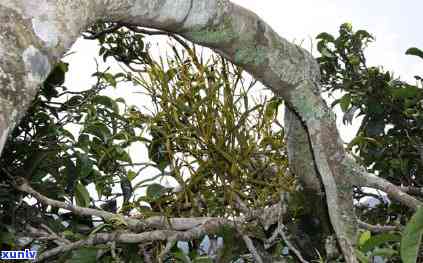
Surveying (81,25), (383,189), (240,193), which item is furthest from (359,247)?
(81,25)

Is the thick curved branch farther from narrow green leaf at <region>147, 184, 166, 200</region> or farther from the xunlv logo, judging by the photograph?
the xunlv logo

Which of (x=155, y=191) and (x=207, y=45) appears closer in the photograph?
(x=207, y=45)

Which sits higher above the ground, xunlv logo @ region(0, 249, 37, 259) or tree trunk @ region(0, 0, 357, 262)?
tree trunk @ region(0, 0, 357, 262)

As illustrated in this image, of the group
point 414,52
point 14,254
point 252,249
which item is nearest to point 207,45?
point 252,249

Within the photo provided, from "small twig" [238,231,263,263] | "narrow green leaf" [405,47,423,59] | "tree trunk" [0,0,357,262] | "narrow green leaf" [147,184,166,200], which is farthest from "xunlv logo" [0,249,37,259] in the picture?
"narrow green leaf" [405,47,423,59]

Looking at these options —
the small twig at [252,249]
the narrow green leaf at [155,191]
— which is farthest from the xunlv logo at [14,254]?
the small twig at [252,249]

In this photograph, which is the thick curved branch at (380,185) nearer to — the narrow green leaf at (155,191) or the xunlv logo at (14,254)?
the narrow green leaf at (155,191)

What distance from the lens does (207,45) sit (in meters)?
1.00

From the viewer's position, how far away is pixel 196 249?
5.18 feet

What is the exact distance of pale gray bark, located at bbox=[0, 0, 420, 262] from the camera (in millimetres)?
517

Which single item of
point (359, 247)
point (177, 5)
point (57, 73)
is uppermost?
point (57, 73)

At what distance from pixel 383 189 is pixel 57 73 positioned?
1.29 meters

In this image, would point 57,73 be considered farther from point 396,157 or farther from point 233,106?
point 396,157

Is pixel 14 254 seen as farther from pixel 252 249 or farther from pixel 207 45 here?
pixel 207 45
